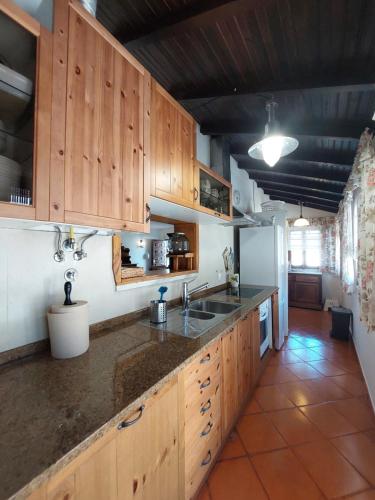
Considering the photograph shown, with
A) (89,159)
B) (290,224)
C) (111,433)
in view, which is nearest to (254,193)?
(290,224)

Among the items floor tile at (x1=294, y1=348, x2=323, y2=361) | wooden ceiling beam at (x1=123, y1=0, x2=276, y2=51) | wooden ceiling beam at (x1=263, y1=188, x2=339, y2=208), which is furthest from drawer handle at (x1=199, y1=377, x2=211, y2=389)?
wooden ceiling beam at (x1=263, y1=188, x2=339, y2=208)

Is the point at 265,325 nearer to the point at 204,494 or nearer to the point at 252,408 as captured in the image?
the point at 252,408

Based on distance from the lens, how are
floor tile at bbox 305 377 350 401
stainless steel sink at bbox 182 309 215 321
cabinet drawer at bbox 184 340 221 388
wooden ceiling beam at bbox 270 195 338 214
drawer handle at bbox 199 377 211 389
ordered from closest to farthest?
cabinet drawer at bbox 184 340 221 388 → drawer handle at bbox 199 377 211 389 → stainless steel sink at bbox 182 309 215 321 → floor tile at bbox 305 377 350 401 → wooden ceiling beam at bbox 270 195 338 214

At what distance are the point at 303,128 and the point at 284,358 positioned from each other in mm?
2534

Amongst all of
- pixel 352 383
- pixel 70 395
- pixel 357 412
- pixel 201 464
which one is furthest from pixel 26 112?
pixel 352 383

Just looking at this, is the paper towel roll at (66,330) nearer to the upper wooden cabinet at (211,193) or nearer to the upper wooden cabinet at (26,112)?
the upper wooden cabinet at (26,112)

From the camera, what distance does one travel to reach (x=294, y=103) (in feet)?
5.98

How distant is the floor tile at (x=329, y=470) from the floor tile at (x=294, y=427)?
5 cm

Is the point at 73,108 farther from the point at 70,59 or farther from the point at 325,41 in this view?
the point at 325,41

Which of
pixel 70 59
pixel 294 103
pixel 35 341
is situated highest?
pixel 294 103

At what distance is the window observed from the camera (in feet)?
17.6

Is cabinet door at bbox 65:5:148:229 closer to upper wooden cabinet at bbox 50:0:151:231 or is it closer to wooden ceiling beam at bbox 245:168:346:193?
upper wooden cabinet at bbox 50:0:151:231

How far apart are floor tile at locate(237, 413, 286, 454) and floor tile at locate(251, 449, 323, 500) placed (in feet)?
0.18

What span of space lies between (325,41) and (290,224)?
4.49 meters
